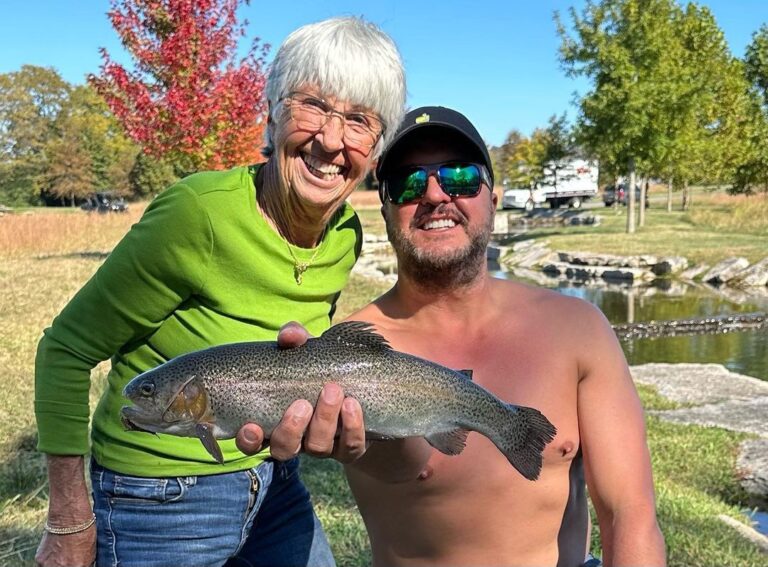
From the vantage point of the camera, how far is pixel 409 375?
94.0 inches

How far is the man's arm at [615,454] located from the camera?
2.67 meters

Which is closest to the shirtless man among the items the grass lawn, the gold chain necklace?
the gold chain necklace

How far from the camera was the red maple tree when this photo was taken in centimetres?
1664

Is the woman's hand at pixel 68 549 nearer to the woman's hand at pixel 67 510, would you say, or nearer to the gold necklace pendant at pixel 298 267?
the woman's hand at pixel 67 510

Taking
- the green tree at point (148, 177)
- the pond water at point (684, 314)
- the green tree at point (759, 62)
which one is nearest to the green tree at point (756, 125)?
the green tree at point (759, 62)

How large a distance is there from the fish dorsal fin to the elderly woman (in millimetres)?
312

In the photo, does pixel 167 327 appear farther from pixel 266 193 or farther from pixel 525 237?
pixel 525 237

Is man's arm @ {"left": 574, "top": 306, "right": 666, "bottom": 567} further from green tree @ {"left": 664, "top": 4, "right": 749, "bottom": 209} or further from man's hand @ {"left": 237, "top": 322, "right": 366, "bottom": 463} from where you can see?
green tree @ {"left": 664, "top": 4, "right": 749, "bottom": 209}

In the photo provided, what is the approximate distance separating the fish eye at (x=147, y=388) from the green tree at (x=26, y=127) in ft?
231

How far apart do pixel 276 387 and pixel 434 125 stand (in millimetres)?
1301

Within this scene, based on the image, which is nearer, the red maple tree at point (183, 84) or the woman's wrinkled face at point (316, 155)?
the woman's wrinkled face at point (316, 155)

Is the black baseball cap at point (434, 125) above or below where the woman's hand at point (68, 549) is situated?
above

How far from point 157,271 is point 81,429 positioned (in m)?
0.63

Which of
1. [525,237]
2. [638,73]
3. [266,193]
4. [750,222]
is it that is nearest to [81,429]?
[266,193]
